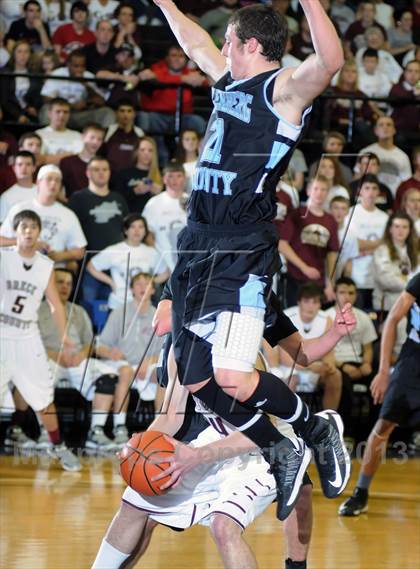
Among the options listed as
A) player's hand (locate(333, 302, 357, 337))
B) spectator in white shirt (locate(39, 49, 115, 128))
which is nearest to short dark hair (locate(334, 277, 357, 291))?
spectator in white shirt (locate(39, 49, 115, 128))

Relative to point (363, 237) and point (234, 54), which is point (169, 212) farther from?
point (234, 54)

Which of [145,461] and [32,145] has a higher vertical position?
[32,145]

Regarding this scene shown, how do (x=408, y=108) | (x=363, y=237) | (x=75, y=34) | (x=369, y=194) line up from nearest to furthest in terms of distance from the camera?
(x=363, y=237) → (x=369, y=194) → (x=75, y=34) → (x=408, y=108)

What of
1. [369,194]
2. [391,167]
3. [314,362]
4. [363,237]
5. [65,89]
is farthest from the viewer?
[391,167]

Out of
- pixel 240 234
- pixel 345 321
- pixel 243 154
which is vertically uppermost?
pixel 243 154

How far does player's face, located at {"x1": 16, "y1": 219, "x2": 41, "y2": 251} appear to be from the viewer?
332 inches

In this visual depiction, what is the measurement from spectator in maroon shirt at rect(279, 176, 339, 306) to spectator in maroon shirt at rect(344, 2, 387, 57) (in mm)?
3947

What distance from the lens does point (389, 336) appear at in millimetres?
7426

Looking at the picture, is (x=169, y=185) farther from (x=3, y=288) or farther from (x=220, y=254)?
(x=220, y=254)

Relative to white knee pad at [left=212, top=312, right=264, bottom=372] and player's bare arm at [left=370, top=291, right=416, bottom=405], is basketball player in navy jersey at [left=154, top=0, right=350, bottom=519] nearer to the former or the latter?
white knee pad at [left=212, top=312, right=264, bottom=372]

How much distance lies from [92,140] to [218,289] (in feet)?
18.5

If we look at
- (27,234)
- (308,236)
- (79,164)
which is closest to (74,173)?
(79,164)

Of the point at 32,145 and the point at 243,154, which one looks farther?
the point at 32,145

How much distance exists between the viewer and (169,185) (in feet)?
31.9
